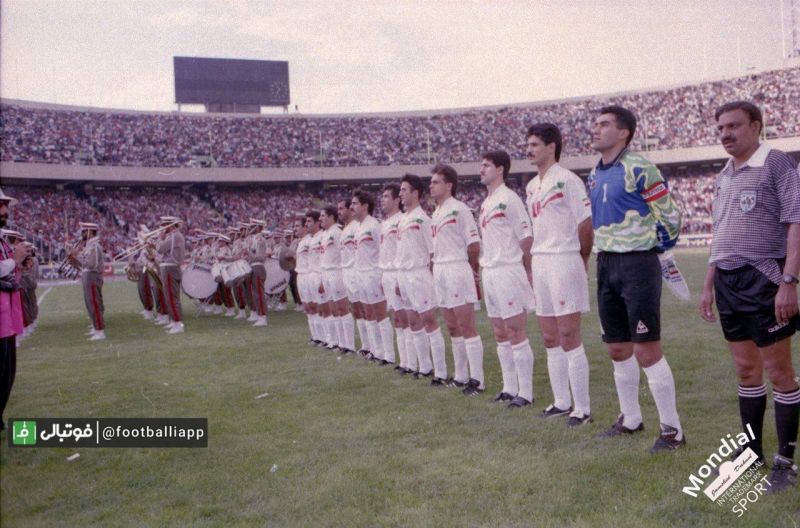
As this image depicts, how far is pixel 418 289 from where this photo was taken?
8.24 metres

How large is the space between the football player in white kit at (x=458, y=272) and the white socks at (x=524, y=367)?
733 mm

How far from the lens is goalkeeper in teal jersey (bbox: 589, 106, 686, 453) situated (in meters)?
4.84

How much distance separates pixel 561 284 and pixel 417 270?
113 inches

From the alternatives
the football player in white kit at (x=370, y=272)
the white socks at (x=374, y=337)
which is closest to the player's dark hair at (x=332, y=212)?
the football player in white kit at (x=370, y=272)

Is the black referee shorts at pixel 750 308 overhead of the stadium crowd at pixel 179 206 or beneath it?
beneath

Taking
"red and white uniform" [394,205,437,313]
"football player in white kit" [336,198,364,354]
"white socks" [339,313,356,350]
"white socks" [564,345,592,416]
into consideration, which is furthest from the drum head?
"white socks" [564,345,592,416]

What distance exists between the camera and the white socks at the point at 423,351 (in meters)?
8.38

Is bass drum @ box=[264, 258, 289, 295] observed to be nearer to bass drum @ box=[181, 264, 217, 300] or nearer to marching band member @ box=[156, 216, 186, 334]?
bass drum @ box=[181, 264, 217, 300]

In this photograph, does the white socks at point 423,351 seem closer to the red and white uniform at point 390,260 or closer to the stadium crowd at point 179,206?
the red and white uniform at point 390,260

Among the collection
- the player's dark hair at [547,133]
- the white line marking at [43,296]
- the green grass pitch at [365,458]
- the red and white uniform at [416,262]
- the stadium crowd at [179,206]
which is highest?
the stadium crowd at [179,206]

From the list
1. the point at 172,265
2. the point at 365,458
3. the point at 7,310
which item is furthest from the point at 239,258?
the point at 365,458

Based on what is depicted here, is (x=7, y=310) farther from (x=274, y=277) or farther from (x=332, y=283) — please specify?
(x=274, y=277)

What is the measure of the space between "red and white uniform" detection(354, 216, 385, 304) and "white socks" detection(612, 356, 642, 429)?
492cm

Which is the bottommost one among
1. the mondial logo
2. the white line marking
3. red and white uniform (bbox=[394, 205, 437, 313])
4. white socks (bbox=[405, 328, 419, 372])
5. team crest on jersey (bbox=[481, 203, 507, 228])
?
the mondial logo
